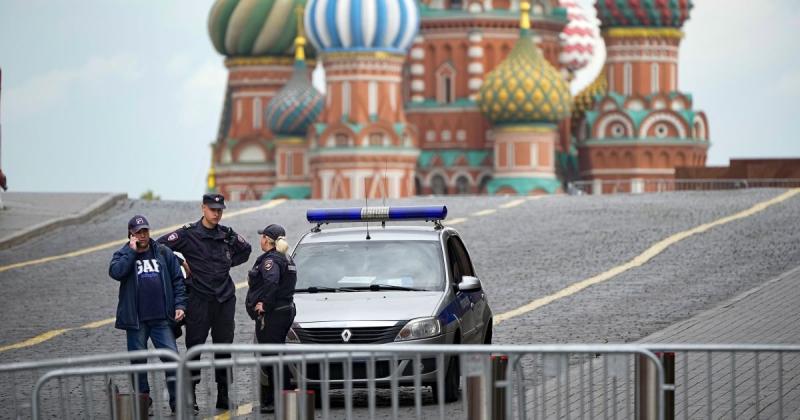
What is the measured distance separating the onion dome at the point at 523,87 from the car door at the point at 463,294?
8901 cm

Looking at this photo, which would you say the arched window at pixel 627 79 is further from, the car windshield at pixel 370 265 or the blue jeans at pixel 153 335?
the blue jeans at pixel 153 335

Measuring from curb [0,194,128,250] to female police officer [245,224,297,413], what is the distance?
16.1 metres

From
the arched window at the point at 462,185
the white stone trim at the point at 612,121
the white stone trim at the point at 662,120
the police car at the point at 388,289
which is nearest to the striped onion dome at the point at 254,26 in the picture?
the arched window at the point at 462,185

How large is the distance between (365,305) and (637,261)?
12074 millimetres

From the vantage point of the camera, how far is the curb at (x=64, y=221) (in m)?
30.3

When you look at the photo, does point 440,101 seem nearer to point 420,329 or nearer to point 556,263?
point 556,263

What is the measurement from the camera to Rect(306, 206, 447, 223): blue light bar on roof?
15.6 meters

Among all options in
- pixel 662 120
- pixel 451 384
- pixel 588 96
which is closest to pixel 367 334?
pixel 451 384

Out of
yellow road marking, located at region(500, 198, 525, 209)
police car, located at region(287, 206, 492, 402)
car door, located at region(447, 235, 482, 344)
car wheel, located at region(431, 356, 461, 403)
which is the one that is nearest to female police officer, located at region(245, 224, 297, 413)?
police car, located at region(287, 206, 492, 402)

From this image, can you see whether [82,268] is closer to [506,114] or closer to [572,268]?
[572,268]

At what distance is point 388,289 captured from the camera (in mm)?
15312

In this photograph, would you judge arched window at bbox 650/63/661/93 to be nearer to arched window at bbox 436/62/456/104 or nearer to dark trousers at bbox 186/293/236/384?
arched window at bbox 436/62/456/104

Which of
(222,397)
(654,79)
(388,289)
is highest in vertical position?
(388,289)

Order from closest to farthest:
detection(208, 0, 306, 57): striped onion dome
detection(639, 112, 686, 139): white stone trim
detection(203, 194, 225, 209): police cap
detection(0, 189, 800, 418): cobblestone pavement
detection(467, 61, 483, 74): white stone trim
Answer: detection(203, 194, 225, 209): police cap, detection(0, 189, 800, 418): cobblestone pavement, detection(639, 112, 686, 139): white stone trim, detection(467, 61, 483, 74): white stone trim, detection(208, 0, 306, 57): striped onion dome
